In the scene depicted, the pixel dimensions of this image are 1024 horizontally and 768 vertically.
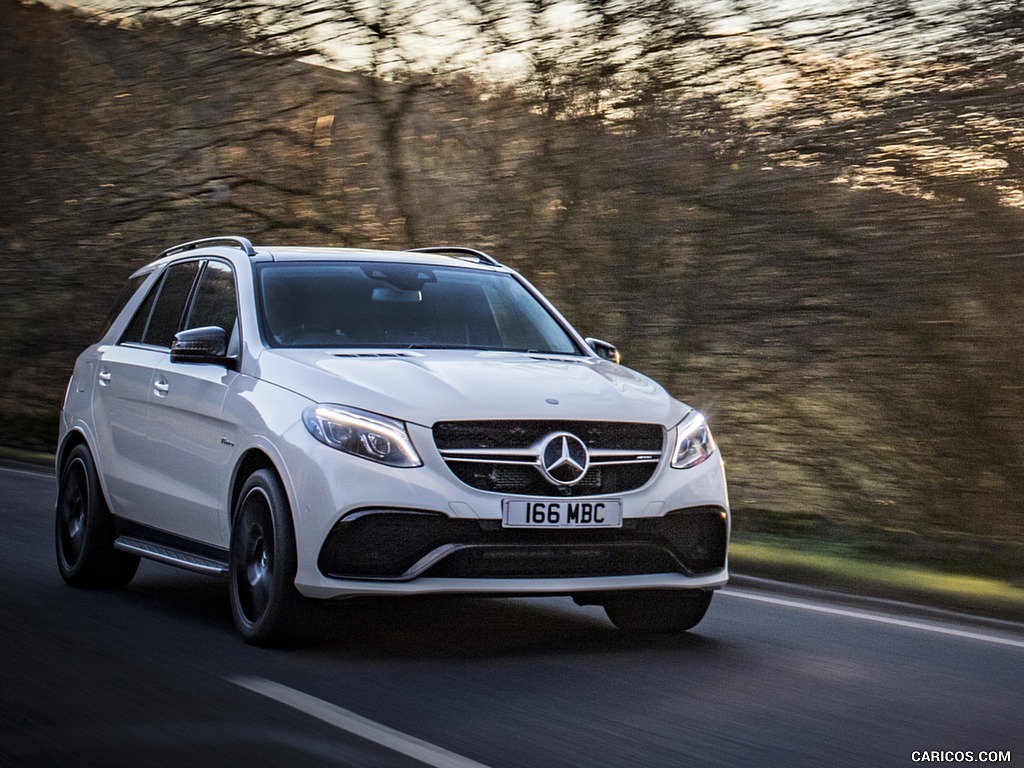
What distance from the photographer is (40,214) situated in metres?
20.3

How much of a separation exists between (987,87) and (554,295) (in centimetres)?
422

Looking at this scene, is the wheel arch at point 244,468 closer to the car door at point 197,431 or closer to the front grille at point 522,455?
the car door at point 197,431

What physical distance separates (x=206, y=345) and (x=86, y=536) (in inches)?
67.9

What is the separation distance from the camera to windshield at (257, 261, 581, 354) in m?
7.38

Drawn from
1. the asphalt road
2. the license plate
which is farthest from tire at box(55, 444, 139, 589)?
the license plate

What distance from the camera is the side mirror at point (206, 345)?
721 centimetres

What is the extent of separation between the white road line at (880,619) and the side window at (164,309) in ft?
10.6

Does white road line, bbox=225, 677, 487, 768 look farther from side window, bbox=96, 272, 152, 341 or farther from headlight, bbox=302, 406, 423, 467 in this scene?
side window, bbox=96, 272, 152, 341

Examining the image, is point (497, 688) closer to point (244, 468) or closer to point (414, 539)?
point (414, 539)

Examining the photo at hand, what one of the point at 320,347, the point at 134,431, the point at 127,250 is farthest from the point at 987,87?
the point at 127,250

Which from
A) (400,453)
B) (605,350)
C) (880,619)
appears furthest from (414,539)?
(880,619)

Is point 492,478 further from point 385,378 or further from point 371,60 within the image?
point 371,60

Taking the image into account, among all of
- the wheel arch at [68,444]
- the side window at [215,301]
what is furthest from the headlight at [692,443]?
the wheel arch at [68,444]

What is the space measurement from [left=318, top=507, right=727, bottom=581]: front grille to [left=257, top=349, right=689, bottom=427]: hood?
419mm
